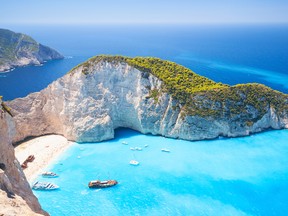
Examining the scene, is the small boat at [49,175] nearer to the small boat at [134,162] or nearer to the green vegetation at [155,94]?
the small boat at [134,162]

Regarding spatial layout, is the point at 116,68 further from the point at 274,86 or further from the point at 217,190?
the point at 274,86

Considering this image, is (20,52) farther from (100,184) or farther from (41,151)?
(100,184)

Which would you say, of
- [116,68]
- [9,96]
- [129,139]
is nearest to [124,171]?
[129,139]

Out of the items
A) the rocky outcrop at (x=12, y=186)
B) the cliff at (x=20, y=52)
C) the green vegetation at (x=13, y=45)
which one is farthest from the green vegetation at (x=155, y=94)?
the green vegetation at (x=13, y=45)

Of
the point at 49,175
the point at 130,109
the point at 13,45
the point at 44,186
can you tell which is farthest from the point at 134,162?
the point at 13,45

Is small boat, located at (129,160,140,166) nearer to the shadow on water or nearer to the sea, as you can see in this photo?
the sea

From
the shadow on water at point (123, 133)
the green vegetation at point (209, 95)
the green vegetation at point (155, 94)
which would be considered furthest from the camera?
the green vegetation at point (155, 94)

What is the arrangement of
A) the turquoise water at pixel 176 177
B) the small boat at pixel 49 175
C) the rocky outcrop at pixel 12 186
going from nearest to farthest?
1. the rocky outcrop at pixel 12 186
2. the turquoise water at pixel 176 177
3. the small boat at pixel 49 175
